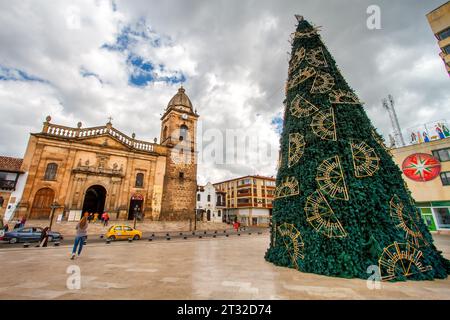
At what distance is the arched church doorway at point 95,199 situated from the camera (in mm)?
25578

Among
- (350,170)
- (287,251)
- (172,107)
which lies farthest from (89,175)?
(350,170)

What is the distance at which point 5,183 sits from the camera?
1981 centimetres

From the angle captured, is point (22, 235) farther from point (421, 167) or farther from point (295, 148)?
point (421, 167)

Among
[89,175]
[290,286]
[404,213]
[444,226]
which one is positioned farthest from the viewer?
[89,175]

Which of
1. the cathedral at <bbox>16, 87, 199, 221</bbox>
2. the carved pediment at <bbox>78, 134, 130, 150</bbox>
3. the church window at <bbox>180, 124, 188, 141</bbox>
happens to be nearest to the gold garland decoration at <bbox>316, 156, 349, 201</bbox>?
the cathedral at <bbox>16, 87, 199, 221</bbox>

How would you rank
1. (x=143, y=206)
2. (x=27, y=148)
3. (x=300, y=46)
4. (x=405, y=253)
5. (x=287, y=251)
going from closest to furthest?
(x=405, y=253) → (x=287, y=251) → (x=300, y=46) → (x=27, y=148) → (x=143, y=206)

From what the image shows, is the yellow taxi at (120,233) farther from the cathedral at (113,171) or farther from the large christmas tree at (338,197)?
the large christmas tree at (338,197)

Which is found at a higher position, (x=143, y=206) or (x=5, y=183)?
(x=5, y=183)

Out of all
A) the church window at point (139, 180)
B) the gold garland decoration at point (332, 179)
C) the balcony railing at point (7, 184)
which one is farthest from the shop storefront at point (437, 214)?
the balcony railing at point (7, 184)

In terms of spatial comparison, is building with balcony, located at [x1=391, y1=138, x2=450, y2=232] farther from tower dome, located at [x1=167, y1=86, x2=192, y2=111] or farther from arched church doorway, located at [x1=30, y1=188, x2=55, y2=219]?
arched church doorway, located at [x1=30, y1=188, x2=55, y2=219]

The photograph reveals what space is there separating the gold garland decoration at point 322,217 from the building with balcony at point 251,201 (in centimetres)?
3960

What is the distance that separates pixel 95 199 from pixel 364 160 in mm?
31051

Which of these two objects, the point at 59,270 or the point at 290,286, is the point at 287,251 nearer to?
the point at 290,286

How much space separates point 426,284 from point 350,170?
114 inches
